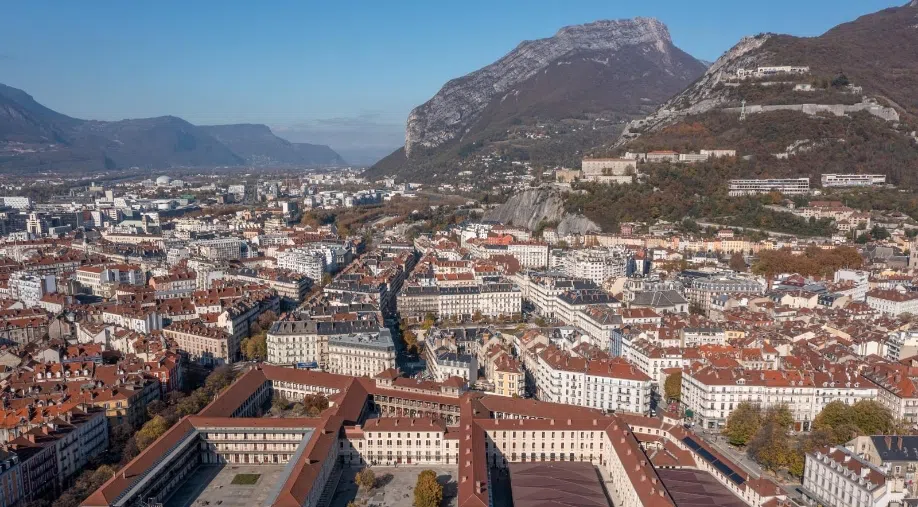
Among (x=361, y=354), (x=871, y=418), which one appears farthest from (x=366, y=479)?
(x=871, y=418)

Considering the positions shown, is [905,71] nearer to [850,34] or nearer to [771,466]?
[850,34]

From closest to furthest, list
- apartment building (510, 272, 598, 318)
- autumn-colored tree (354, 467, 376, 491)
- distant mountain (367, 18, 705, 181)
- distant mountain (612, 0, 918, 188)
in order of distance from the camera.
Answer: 1. autumn-colored tree (354, 467, 376, 491)
2. apartment building (510, 272, 598, 318)
3. distant mountain (612, 0, 918, 188)
4. distant mountain (367, 18, 705, 181)

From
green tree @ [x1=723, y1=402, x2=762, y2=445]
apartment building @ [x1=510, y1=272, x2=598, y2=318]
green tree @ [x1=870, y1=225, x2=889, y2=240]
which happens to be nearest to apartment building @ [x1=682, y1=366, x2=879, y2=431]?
green tree @ [x1=723, y1=402, x2=762, y2=445]

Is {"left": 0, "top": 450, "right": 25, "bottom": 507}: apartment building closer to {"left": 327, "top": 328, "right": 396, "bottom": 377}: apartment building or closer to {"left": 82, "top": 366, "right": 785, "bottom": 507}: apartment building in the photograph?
{"left": 82, "top": 366, "right": 785, "bottom": 507}: apartment building

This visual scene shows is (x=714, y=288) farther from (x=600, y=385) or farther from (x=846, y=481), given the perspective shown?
(x=846, y=481)

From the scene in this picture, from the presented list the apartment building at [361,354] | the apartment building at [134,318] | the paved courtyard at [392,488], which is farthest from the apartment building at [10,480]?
the apartment building at [134,318]

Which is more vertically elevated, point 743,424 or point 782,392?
point 782,392

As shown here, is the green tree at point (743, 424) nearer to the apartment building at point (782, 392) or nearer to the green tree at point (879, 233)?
the apartment building at point (782, 392)
